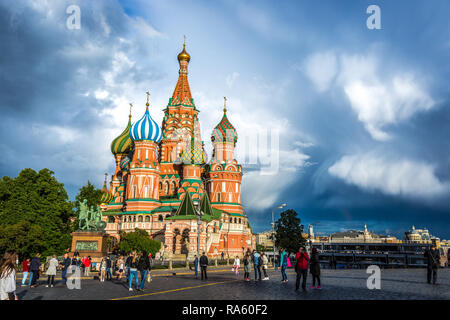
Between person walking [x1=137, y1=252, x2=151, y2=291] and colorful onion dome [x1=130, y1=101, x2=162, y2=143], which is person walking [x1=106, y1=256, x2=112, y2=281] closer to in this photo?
person walking [x1=137, y1=252, x2=151, y2=291]

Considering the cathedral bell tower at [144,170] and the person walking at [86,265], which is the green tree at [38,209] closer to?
the person walking at [86,265]

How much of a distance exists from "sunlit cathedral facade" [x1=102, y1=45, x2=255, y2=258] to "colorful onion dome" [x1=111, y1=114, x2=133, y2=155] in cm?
21

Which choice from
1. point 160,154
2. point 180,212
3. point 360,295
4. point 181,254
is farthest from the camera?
point 160,154

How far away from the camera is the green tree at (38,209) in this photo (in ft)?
116

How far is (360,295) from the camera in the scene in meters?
13.2

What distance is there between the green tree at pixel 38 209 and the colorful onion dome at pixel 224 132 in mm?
32097

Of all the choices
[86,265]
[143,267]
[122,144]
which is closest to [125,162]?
[122,144]

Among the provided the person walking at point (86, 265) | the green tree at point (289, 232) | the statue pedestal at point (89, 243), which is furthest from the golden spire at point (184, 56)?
the person walking at point (86, 265)

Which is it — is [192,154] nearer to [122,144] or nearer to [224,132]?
[224,132]
